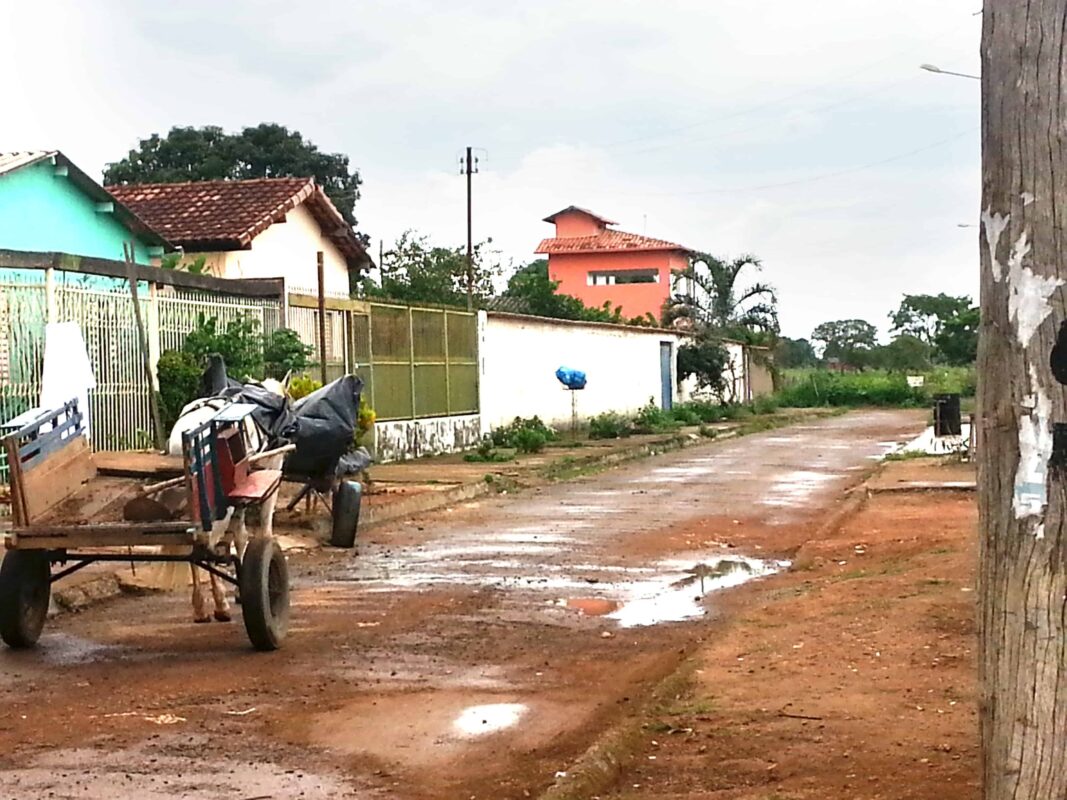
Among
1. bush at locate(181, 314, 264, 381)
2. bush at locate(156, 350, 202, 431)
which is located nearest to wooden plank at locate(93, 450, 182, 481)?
bush at locate(156, 350, 202, 431)

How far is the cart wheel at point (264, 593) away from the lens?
8375 mm

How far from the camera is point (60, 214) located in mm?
25781

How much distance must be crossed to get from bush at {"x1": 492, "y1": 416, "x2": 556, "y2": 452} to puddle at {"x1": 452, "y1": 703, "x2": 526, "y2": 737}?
20430 mm

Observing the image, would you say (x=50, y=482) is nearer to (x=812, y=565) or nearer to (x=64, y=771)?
(x=64, y=771)

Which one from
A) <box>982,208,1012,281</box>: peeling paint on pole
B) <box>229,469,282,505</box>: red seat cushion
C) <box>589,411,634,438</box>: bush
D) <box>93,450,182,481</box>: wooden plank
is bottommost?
<box>589,411,634,438</box>: bush

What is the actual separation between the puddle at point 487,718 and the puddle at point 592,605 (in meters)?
2.88

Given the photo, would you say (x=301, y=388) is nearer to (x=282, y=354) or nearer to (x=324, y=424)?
(x=282, y=354)

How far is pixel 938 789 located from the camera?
542cm

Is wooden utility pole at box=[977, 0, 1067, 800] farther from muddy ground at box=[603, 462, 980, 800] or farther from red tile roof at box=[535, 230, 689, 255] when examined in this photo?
red tile roof at box=[535, 230, 689, 255]

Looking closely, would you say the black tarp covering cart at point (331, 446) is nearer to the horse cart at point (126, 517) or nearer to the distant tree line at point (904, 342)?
the horse cart at point (126, 517)

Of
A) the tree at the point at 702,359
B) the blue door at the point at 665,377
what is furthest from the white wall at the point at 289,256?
the tree at the point at 702,359

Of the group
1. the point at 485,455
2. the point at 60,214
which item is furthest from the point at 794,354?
the point at 60,214

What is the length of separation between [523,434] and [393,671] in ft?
66.1

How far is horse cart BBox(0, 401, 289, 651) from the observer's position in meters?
8.06
